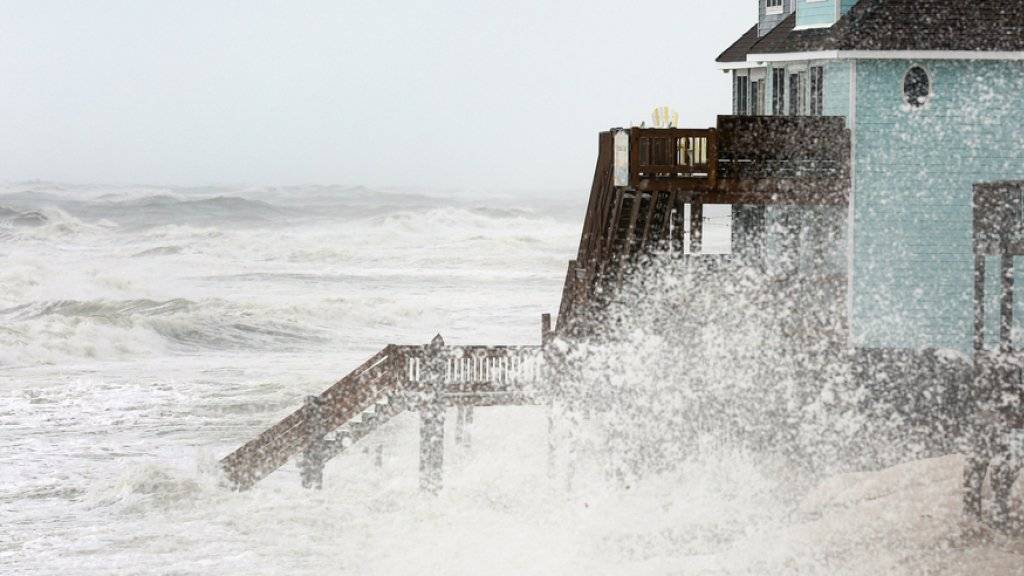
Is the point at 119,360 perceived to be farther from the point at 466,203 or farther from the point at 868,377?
the point at 466,203

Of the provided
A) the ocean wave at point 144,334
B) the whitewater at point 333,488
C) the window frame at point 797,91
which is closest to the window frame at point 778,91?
the window frame at point 797,91

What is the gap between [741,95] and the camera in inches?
1308

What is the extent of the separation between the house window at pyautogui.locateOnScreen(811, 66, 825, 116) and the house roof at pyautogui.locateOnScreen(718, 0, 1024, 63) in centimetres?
67

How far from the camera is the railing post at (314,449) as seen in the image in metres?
25.9

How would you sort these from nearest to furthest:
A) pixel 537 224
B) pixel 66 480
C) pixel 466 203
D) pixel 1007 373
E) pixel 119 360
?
pixel 1007 373
pixel 66 480
pixel 119 360
pixel 537 224
pixel 466 203

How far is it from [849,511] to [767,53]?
33.7ft

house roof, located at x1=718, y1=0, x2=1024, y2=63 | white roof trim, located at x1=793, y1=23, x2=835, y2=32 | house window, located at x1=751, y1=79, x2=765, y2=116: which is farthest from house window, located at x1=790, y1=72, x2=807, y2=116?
house window, located at x1=751, y1=79, x2=765, y2=116

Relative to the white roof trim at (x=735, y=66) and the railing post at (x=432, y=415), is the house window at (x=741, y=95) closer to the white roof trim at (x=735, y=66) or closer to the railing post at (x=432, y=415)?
the white roof trim at (x=735, y=66)

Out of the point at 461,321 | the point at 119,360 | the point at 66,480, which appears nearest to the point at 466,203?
the point at 461,321

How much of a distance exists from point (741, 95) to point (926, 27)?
796 cm

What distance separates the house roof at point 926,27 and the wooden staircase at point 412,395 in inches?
338

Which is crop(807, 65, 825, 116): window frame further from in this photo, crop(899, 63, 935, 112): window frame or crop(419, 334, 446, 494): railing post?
crop(419, 334, 446, 494): railing post

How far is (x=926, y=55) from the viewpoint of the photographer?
82.7 feet

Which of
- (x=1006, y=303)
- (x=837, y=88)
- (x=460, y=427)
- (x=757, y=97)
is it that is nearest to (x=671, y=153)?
(x=837, y=88)
